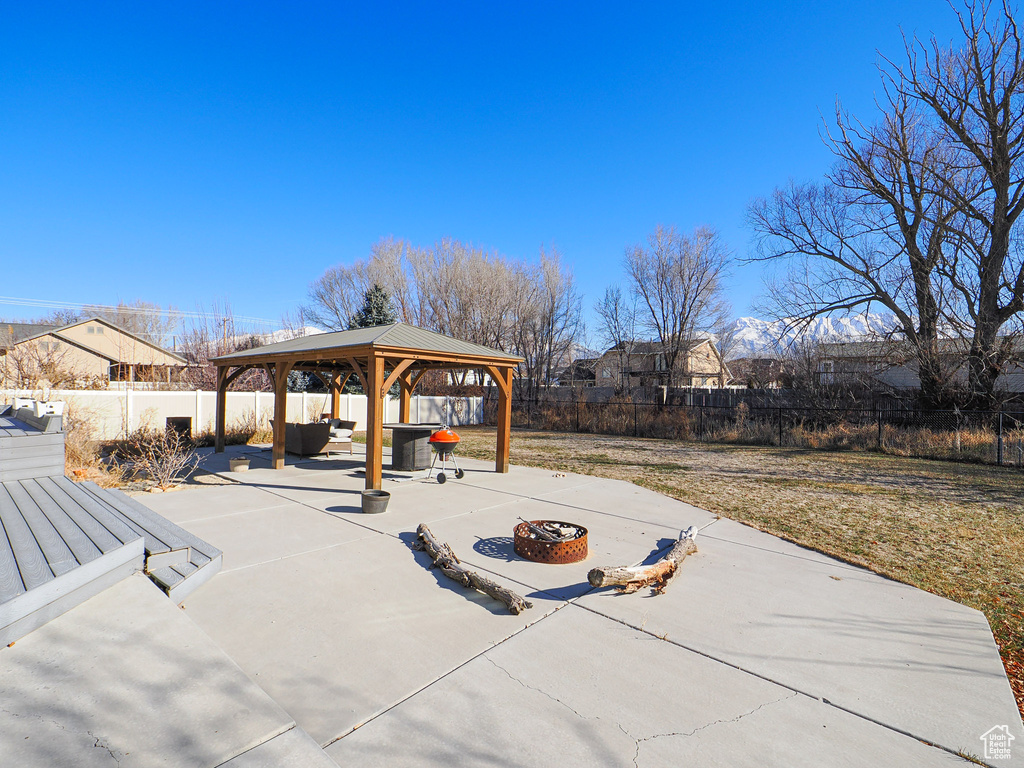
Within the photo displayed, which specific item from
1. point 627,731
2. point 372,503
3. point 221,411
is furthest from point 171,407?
point 627,731

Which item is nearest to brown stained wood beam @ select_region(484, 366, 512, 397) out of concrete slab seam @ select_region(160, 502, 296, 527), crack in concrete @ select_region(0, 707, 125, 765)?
concrete slab seam @ select_region(160, 502, 296, 527)

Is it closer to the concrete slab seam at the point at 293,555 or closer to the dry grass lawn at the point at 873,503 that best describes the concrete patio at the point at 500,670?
the concrete slab seam at the point at 293,555

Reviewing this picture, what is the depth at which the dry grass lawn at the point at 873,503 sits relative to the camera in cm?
449

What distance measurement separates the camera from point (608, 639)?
3.30 m

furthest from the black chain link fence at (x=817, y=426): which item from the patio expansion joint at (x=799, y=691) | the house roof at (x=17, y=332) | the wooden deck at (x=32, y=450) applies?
the house roof at (x=17, y=332)

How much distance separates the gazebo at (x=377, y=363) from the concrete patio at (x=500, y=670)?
2.94 metres

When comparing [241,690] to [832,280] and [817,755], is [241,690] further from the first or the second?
[832,280]

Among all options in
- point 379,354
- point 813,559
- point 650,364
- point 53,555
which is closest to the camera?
point 53,555

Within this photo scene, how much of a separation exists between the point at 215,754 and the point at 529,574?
2.79 m

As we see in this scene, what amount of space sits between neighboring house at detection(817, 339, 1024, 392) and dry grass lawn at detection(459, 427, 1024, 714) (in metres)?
4.56

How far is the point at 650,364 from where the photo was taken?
2870 cm

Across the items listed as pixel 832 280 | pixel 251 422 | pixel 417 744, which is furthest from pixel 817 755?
pixel 832 280

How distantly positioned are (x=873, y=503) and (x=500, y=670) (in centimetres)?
710

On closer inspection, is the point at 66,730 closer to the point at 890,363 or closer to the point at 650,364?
the point at 890,363
